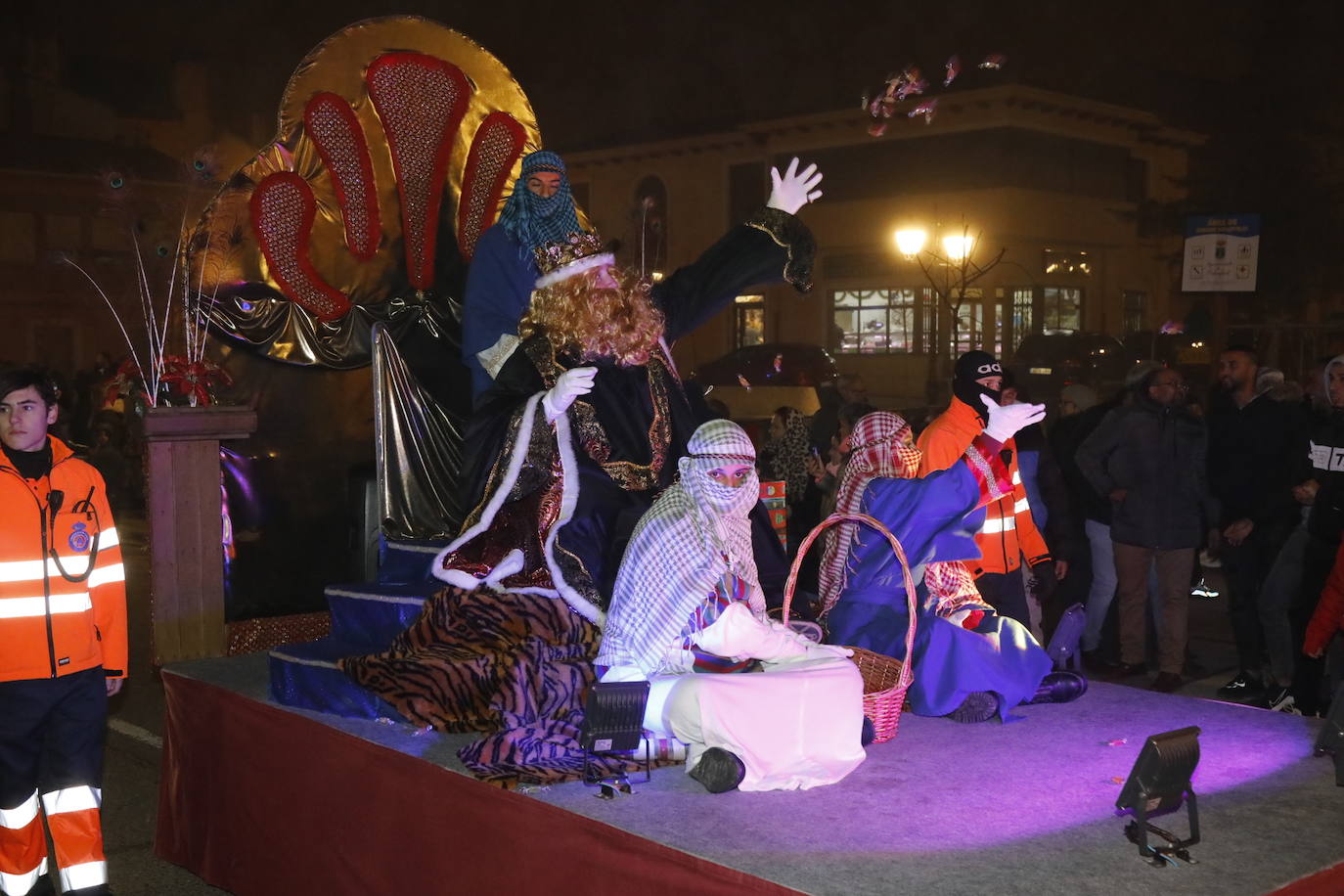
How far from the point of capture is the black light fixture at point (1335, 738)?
3.87 meters

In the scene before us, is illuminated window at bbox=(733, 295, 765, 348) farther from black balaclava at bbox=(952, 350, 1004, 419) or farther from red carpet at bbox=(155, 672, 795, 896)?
red carpet at bbox=(155, 672, 795, 896)

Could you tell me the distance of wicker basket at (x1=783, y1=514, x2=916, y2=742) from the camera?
420 centimetres

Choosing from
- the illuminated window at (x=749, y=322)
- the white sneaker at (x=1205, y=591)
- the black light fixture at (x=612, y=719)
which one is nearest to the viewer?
the black light fixture at (x=612, y=719)

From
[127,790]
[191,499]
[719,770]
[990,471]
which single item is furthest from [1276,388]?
[127,790]

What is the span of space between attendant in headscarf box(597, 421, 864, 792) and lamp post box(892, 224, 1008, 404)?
1734 cm

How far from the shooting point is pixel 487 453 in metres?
4.65

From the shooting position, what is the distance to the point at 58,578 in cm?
395

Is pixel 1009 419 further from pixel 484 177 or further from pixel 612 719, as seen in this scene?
pixel 484 177

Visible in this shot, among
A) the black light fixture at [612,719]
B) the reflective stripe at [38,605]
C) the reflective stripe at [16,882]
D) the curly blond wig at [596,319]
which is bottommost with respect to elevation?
the reflective stripe at [16,882]

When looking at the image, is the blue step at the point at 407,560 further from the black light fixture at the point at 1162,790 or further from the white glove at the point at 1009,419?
the black light fixture at the point at 1162,790

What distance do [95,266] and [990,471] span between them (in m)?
22.9

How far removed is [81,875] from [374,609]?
4.81 ft

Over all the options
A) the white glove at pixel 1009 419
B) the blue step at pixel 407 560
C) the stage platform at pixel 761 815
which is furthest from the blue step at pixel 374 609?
the white glove at pixel 1009 419

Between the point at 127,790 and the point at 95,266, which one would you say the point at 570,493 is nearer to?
the point at 127,790
